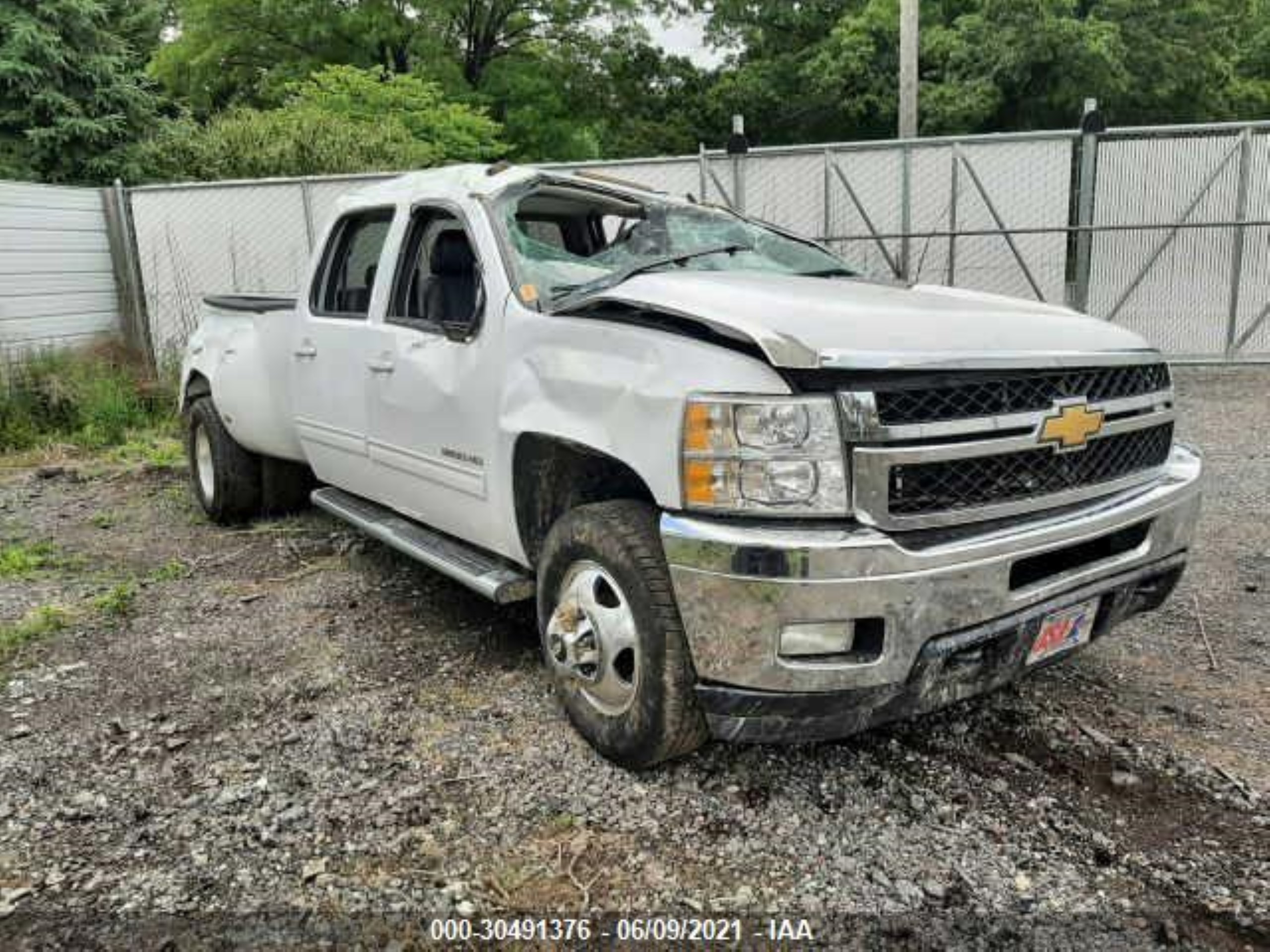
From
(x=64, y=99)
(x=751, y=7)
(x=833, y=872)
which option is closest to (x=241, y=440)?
(x=833, y=872)

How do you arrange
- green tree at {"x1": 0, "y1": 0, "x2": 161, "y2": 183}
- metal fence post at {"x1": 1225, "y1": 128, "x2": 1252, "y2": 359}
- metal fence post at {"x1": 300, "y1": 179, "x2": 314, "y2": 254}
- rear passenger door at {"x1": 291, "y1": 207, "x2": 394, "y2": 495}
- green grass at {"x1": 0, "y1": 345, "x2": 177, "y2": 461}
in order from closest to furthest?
1. rear passenger door at {"x1": 291, "y1": 207, "x2": 394, "y2": 495}
2. green grass at {"x1": 0, "y1": 345, "x2": 177, "y2": 461}
3. metal fence post at {"x1": 1225, "y1": 128, "x2": 1252, "y2": 359}
4. metal fence post at {"x1": 300, "y1": 179, "x2": 314, "y2": 254}
5. green tree at {"x1": 0, "y1": 0, "x2": 161, "y2": 183}

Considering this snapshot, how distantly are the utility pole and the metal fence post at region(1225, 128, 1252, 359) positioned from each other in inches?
146

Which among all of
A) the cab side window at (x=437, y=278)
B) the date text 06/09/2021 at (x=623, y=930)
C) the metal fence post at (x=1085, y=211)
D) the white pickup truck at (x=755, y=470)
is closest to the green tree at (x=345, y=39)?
the metal fence post at (x=1085, y=211)

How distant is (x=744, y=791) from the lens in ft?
9.53

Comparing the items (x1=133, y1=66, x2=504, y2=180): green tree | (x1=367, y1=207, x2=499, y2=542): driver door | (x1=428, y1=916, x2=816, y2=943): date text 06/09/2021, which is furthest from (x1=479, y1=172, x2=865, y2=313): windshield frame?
(x1=133, y1=66, x2=504, y2=180): green tree

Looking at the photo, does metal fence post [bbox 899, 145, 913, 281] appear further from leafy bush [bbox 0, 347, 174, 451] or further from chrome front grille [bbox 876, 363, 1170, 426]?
chrome front grille [bbox 876, 363, 1170, 426]

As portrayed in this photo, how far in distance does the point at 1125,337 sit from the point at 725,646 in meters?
1.74

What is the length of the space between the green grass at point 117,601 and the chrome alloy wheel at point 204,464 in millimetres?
1169

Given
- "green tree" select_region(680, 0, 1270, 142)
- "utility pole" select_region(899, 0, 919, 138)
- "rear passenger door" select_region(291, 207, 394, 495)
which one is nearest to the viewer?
"rear passenger door" select_region(291, 207, 394, 495)

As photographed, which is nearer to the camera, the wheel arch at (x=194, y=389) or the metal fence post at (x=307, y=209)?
the wheel arch at (x=194, y=389)

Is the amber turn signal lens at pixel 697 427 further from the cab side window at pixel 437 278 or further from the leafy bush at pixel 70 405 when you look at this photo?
the leafy bush at pixel 70 405

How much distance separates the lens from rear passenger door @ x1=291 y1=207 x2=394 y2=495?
14.3 feet

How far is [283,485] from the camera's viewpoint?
19.4 ft

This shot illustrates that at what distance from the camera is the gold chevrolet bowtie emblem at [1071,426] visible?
2746 millimetres
